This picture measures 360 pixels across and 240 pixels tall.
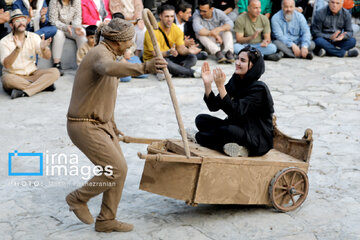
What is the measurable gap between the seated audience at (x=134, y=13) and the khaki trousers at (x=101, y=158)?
6.35m

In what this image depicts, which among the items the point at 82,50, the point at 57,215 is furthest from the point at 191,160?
the point at 82,50

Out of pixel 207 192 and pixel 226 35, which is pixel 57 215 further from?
pixel 226 35

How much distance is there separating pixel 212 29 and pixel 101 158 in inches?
296

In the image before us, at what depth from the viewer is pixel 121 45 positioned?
4.33m

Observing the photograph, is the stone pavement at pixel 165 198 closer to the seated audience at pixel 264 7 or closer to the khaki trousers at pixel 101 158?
the khaki trousers at pixel 101 158

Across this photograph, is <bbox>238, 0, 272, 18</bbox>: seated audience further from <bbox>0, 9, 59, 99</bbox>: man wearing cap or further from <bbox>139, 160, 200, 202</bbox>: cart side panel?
<bbox>139, 160, 200, 202</bbox>: cart side panel

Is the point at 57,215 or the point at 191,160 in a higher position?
the point at 191,160

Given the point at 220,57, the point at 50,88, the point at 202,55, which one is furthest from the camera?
the point at 202,55

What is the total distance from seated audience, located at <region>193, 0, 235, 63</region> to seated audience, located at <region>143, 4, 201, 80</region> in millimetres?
952

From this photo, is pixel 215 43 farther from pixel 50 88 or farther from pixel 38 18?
pixel 50 88

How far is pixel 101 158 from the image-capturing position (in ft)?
14.2

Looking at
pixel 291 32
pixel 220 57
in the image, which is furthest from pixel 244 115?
pixel 291 32

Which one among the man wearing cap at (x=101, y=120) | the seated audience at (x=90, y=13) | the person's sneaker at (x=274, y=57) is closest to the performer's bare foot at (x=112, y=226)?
the man wearing cap at (x=101, y=120)

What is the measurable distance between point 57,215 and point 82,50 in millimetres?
5438
